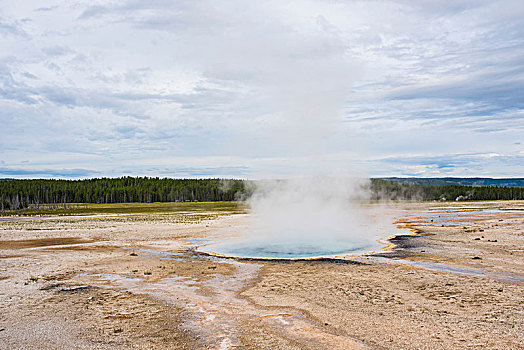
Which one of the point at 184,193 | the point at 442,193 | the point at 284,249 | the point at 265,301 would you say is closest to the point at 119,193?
the point at 184,193

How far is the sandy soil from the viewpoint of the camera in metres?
8.84

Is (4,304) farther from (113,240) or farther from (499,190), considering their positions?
(499,190)

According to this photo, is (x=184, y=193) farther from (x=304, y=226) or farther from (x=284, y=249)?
(x=284, y=249)

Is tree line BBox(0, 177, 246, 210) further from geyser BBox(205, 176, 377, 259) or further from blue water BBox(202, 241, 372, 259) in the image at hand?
blue water BBox(202, 241, 372, 259)

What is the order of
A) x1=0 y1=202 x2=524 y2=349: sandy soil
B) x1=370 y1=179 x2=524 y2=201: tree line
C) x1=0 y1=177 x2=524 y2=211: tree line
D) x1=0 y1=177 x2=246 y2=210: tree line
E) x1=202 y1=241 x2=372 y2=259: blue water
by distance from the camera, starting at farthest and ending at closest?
x1=0 y1=177 x2=246 y2=210: tree line
x1=0 y1=177 x2=524 y2=211: tree line
x1=370 y1=179 x2=524 y2=201: tree line
x1=202 y1=241 x2=372 y2=259: blue water
x1=0 y1=202 x2=524 y2=349: sandy soil

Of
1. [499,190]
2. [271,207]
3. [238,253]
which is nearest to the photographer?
[238,253]

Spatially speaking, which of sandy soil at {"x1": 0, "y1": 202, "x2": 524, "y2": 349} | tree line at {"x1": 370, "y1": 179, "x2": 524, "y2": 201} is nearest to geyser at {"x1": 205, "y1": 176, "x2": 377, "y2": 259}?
sandy soil at {"x1": 0, "y1": 202, "x2": 524, "y2": 349}

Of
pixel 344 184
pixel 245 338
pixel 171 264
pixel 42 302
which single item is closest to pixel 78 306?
pixel 42 302

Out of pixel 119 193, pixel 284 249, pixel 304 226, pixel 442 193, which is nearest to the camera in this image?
pixel 284 249

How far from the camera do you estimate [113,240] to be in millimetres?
29344

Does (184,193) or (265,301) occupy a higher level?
(184,193)

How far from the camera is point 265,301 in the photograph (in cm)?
1205

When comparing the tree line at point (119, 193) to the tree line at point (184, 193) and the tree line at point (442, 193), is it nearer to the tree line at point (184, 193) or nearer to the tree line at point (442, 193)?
the tree line at point (184, 193)

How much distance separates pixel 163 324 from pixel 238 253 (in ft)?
40.8
